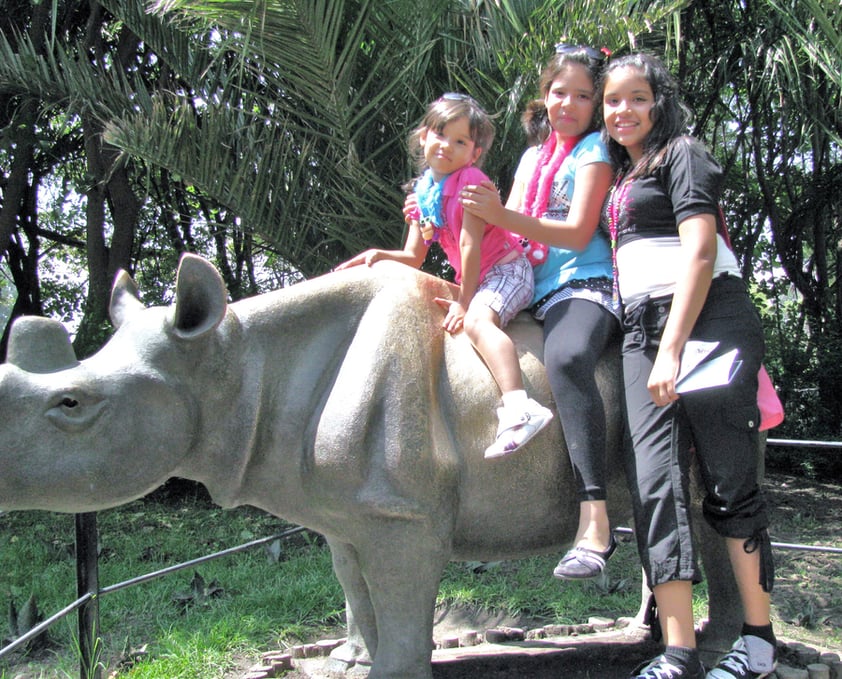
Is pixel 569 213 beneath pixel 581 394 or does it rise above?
above

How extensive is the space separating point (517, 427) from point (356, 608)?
2.98 feet

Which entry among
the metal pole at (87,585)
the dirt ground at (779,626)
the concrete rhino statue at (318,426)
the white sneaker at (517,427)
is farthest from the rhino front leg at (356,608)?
the metal pole at (87,585)

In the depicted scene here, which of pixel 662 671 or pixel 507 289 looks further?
pixel 507 289

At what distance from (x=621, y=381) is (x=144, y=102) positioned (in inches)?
138

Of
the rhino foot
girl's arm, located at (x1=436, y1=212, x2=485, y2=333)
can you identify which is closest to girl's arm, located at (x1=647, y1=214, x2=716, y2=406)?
Result: girl's arm, located at (x1=436, y1=212, x2=485, y2=333)

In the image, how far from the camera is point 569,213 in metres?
2.65

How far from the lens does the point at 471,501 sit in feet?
8.06

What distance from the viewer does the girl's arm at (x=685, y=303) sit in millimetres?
2326

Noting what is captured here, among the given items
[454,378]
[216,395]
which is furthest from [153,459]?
[454,378]

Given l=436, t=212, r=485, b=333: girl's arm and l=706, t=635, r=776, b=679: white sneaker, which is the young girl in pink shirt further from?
l=706, t=635, r=776, b=679: white sneaker

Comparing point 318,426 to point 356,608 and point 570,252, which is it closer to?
point 356,608

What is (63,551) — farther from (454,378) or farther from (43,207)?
(43,207)

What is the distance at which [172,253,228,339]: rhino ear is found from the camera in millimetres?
2285

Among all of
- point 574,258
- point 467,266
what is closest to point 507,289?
point 467,266
